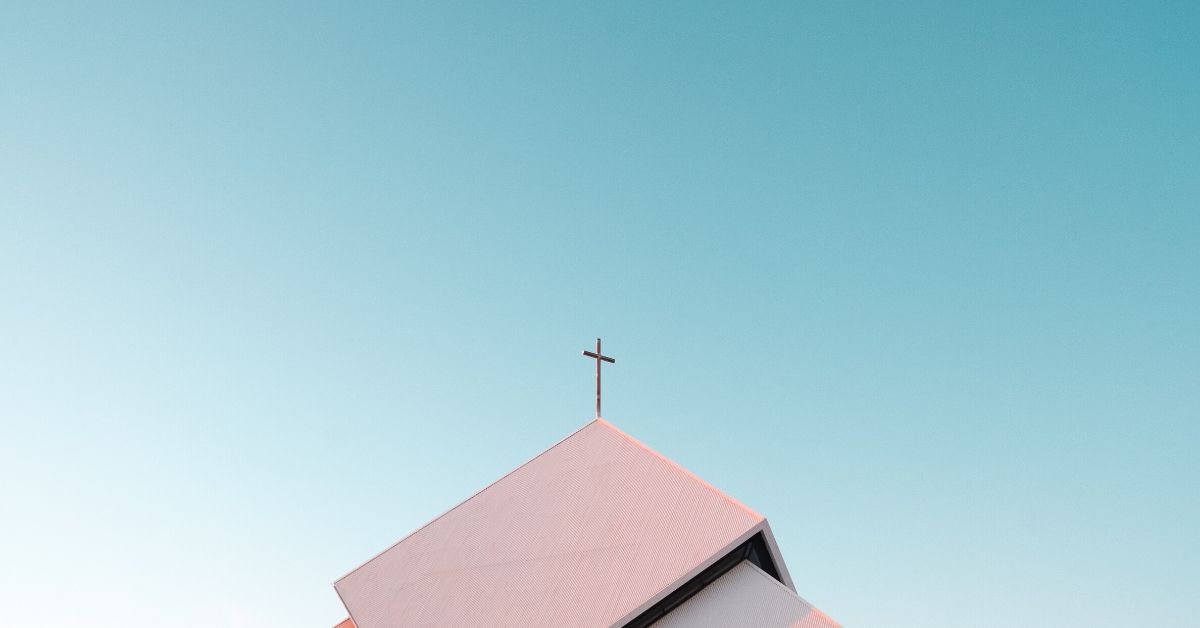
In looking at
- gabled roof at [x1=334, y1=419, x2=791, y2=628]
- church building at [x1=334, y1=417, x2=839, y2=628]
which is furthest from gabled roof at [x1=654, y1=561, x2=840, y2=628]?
gabled roof at [x1=334, y1=419, x2=791, y2=628]

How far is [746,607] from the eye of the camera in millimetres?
14867

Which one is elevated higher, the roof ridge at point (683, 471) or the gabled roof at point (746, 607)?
the roof ridge at point (683, 471)

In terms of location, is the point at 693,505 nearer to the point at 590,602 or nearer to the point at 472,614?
the point at 590,602

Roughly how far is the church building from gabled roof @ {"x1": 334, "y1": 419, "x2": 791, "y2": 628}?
24mm

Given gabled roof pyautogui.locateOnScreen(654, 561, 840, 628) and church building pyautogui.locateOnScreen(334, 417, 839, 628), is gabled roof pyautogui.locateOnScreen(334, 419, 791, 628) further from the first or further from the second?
gabled roof pyautogui.locateOnScreen(654, 561, 840, 628)

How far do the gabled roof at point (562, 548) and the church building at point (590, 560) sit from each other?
24mm

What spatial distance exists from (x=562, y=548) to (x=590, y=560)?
70 centimetres

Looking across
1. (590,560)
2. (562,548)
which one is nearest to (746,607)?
(590,560)

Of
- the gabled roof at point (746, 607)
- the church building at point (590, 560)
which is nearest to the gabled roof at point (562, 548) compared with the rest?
the church building at point (590, 560)

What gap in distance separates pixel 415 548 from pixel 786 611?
6900mm

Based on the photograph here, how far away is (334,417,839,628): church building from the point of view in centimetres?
1489

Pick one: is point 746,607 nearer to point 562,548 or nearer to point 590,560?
point 590,560

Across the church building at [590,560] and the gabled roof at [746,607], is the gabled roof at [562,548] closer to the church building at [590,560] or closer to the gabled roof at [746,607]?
the church building at [590,560]

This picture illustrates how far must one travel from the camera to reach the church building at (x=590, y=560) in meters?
14.9
